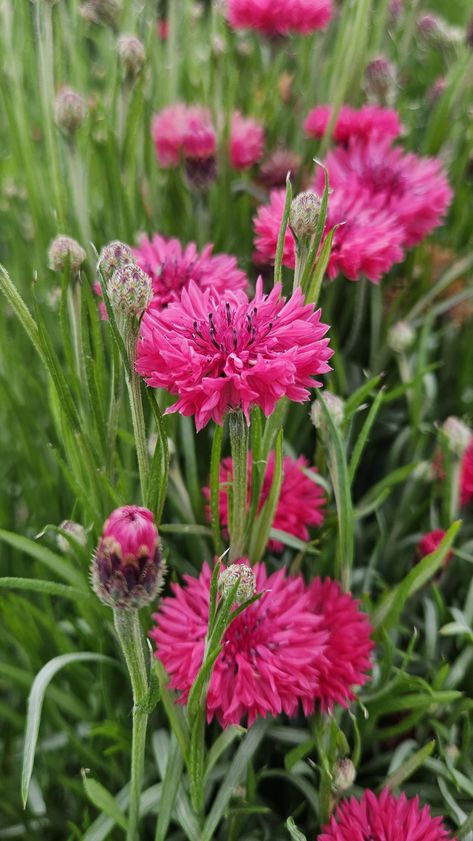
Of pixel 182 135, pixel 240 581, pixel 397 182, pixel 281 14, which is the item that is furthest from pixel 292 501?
pixel 281 14

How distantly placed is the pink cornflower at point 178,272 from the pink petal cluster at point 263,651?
0.71 ft

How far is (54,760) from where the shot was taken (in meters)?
0.72

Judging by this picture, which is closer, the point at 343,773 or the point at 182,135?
the point at 343,773

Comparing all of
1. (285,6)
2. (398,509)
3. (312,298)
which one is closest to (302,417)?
(398,509)

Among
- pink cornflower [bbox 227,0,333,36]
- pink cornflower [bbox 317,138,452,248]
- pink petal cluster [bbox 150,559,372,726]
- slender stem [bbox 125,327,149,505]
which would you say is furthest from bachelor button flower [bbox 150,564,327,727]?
pink cornflower [bbox 227,0,333,36]

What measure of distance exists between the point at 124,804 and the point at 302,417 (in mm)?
394

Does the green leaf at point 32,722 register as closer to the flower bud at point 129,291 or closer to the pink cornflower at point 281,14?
the flower bud at point 129,291

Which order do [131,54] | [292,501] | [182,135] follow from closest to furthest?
[292,501] < [131,54] < [182,135]

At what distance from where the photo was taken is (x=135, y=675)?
0.47 m

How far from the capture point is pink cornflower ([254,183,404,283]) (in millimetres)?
579

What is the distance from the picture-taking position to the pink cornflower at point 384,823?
51 centimetres

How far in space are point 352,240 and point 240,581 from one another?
30 centimetres

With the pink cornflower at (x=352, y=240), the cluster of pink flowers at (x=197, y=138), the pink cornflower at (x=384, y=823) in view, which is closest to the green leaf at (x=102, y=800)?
the pink cornflower at (x=384, y=823)

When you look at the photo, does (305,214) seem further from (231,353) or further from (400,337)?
(400,337)
